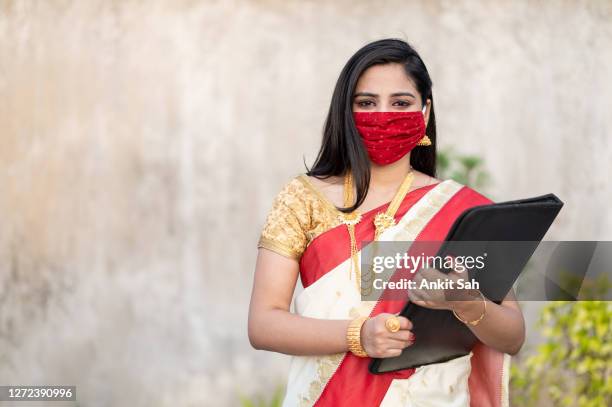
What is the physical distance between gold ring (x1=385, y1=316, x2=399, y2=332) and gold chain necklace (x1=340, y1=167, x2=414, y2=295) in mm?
211

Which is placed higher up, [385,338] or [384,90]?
[384,90]

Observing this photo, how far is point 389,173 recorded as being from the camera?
2.29 meters

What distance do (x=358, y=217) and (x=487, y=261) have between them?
0.37 meters

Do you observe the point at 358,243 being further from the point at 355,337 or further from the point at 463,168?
the point at 463,168

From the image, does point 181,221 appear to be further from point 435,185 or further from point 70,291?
point 435,185

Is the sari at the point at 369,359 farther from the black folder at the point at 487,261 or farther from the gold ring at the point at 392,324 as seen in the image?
the gold ring at the point at 392,324

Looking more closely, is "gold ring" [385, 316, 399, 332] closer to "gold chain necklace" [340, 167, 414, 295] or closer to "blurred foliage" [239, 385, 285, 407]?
"gold chain necklace" [340, 167, 414, 295]

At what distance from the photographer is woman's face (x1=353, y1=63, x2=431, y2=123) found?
219cm

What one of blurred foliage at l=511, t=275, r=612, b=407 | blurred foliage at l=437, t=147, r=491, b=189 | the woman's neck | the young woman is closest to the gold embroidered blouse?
the young woman

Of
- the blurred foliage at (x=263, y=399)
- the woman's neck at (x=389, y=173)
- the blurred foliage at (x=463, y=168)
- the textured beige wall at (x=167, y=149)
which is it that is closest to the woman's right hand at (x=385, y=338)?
the woman's neck at (x=389, y=173)

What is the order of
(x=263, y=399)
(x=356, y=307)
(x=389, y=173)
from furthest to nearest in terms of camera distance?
(x=263, y=399) → (x=389, y=173) → (x=356, y=307)

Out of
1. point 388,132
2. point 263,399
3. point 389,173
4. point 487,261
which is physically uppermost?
point 388,132

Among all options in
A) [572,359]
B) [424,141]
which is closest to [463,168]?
[572,359]

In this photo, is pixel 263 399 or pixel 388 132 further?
pixel 263 399
